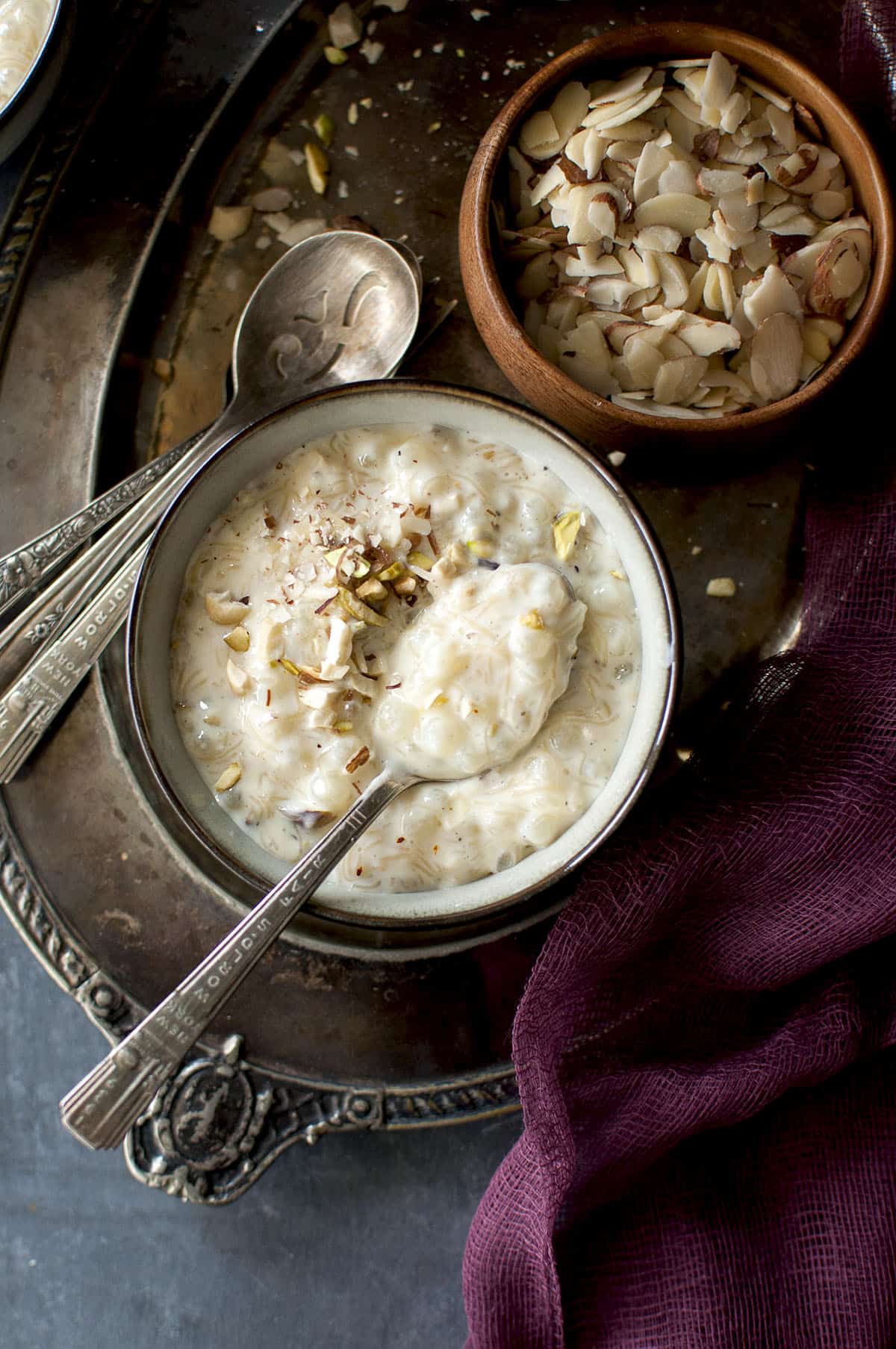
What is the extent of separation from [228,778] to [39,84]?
822mm

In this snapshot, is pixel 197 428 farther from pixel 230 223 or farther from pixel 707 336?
pixel 707 336

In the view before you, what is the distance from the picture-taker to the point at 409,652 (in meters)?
Result: 1.09

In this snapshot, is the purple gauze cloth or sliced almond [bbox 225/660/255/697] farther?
the purple gauze cloth

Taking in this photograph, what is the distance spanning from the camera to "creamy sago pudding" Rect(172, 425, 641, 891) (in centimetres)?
105

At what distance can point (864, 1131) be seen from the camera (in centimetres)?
127

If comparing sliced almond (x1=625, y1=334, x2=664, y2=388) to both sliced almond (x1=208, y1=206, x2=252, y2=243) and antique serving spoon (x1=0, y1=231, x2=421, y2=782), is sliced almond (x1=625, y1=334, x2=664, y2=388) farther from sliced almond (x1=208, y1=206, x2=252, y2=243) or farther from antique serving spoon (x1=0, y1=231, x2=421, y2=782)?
sliced almond (x1=208, y1=206, x2=252, y2=243)

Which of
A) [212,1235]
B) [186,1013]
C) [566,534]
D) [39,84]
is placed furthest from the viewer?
[212,1235]

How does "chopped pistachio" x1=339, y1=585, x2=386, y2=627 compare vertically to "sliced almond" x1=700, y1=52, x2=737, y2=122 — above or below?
below

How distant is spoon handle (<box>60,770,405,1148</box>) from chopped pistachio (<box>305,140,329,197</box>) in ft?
2.61

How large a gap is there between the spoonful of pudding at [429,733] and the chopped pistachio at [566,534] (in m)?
0.06

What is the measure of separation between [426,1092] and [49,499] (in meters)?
0.81

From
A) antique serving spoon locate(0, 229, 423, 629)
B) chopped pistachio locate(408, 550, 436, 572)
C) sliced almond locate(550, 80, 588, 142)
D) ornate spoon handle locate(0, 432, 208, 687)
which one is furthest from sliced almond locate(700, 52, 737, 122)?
ornate spoon handle locate(0, 432, 208, 687)

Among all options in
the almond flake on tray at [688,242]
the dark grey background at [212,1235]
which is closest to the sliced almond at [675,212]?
the almond flake on tray at [688,242]

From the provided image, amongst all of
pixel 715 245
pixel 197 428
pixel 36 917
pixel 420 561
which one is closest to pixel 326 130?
pixel 197 428
